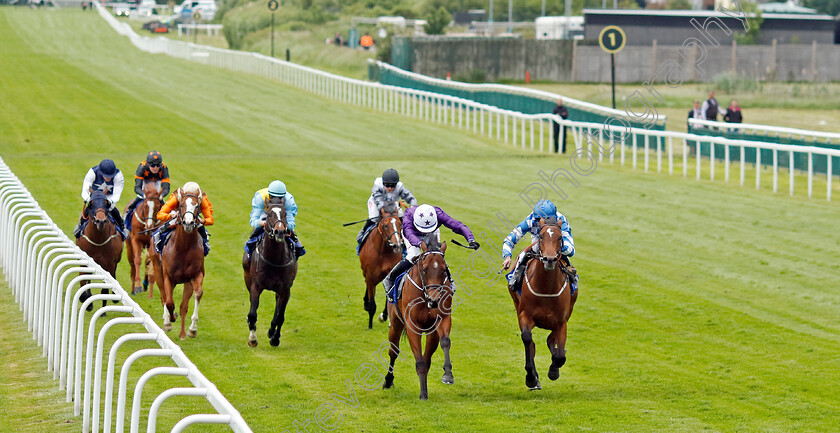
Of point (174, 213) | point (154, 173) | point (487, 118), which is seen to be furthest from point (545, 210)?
point (487, 118)

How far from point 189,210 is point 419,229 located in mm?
2904

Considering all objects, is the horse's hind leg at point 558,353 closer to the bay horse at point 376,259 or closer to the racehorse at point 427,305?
the racehorse at point 427,305

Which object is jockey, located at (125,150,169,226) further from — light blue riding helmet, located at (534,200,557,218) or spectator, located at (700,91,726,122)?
spectator, located at (700,91,726,122)

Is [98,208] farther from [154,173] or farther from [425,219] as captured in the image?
[425,219]

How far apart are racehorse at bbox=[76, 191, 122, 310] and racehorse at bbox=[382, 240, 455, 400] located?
4663mm

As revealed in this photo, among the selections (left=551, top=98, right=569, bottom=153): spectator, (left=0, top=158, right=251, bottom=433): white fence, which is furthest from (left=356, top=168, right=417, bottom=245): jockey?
(left=551, top=98, right=569, bottom=153): spectator

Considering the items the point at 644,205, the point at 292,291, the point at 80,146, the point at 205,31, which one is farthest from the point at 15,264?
the point at 205,31

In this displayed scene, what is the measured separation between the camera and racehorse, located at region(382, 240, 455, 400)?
30.6ft

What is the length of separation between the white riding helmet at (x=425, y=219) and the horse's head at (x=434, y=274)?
49 cm

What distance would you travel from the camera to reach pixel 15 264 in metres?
13.1

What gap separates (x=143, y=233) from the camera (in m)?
13.7

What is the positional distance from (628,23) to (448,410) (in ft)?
137

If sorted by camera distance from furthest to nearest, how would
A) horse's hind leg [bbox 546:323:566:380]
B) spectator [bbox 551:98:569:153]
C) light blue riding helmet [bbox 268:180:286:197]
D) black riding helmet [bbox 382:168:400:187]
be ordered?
1. spectator [bbox 551:98:569:153]
2. black riding helmet [bbox 382:168:400:187]
3. light blue riding helmet [bbox 268:180:286:197]
4. horse's hind leg [bbox 546:323:566:380]

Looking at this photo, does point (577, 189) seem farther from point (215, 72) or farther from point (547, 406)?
point (215, 72)
